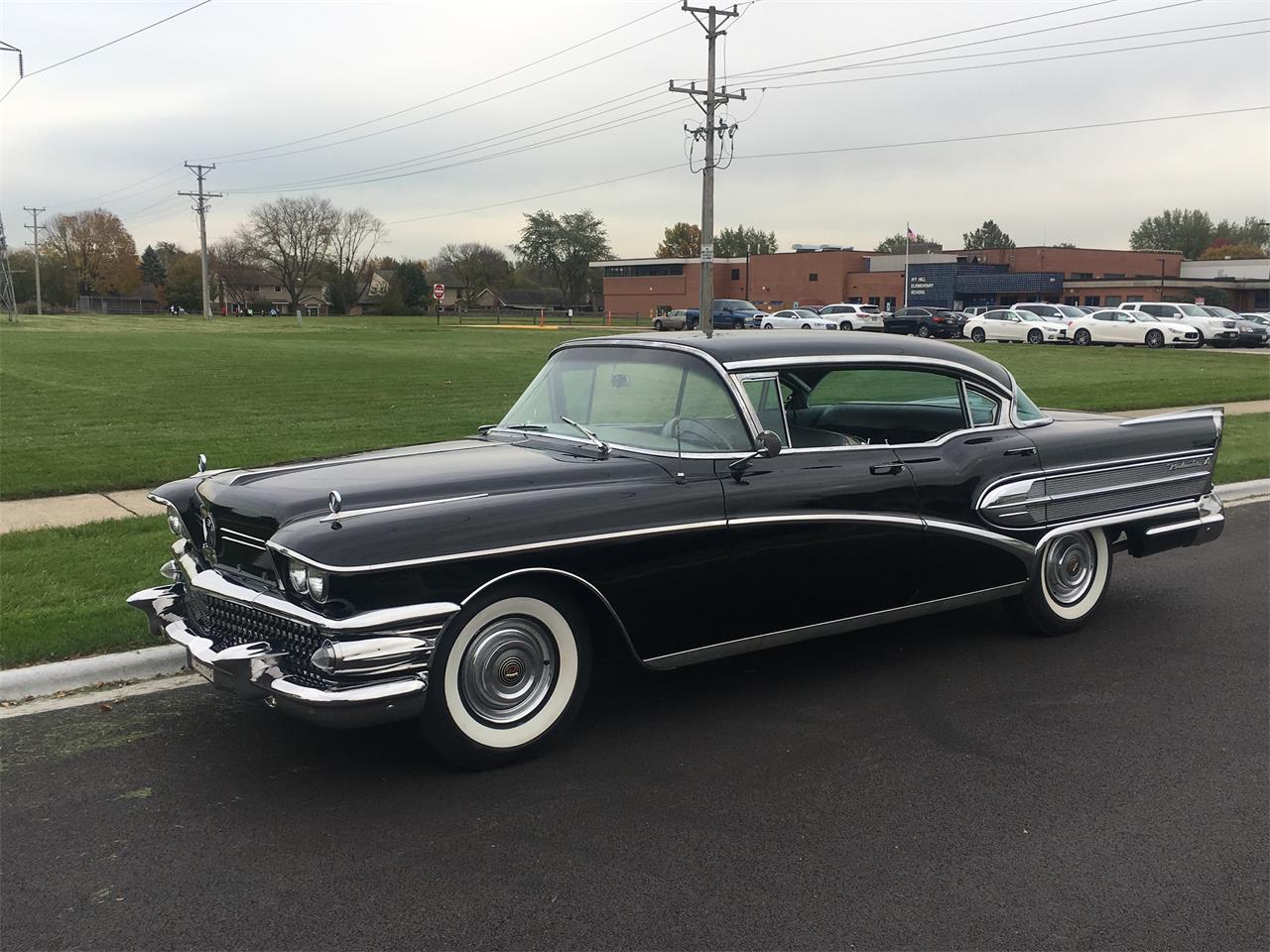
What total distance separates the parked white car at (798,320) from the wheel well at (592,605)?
40.9 meters

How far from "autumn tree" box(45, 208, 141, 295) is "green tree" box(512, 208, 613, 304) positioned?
4797 cm

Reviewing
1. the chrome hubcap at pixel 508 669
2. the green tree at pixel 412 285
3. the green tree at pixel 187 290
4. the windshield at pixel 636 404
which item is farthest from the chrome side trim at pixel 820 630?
the green tree at pixel 187 290

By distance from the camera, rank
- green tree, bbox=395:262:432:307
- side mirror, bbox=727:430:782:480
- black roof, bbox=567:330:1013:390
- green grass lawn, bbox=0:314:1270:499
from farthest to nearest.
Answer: green tree, bbox=395:262:432:307
green grass lawn, bbox=0:314:1270:499
black roof, bbox=567:330:1013:390
side mirror, bbox=727:430:782:480

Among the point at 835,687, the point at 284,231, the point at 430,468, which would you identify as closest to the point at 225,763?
the point at 430,468

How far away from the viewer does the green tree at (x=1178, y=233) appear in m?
119

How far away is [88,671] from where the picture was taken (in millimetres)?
4926

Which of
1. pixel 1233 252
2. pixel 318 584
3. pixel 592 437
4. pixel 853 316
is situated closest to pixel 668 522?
pixel 592 437

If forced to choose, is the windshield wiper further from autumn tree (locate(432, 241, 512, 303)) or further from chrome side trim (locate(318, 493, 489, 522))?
autumn tree (locate(432, 241, 512, 303))

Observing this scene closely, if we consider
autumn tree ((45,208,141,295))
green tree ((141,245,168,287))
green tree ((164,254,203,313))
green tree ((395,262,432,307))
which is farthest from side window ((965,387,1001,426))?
green tree ((141,245,168,287))

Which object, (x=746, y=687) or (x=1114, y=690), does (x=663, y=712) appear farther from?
(x=1114, y=690)

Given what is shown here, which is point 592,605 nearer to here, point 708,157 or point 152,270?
point 708,157

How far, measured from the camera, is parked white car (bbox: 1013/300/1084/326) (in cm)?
4017

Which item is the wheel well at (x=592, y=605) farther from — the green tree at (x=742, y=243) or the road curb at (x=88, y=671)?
the green tree at (x=742, y=243)

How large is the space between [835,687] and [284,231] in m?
116
